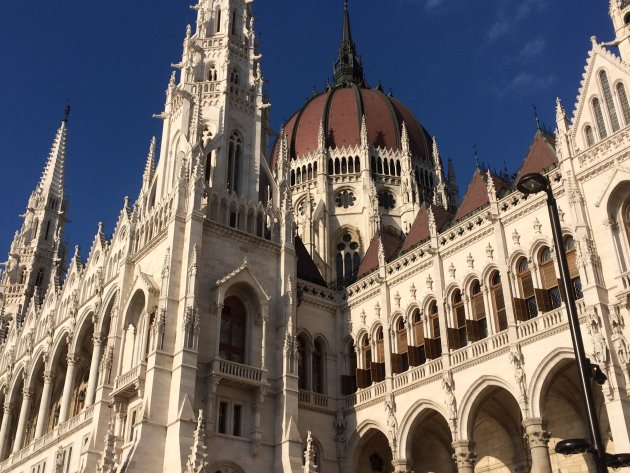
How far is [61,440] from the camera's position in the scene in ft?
113

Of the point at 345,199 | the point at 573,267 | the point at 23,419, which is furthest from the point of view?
the point at 345,199

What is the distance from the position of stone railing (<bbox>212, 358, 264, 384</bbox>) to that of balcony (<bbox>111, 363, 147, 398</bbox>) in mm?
2820

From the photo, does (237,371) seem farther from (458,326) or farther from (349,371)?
(458,326)

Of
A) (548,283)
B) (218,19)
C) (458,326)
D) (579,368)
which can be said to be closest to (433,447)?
(458,326)

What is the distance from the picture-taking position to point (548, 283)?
83.6 ft

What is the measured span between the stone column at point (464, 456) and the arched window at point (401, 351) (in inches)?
204

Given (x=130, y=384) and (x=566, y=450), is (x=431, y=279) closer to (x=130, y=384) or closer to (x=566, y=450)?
(x=130, y=384)

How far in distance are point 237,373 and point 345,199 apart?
2322 centimetres

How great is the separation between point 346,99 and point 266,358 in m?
30.7

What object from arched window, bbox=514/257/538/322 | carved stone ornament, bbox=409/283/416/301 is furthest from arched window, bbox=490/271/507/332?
carved stone ornament, bbox=409/283/416/301

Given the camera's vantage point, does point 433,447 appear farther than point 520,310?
Yes

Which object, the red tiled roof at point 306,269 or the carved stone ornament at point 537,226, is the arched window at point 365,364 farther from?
the carved stone ornament at point 537,226

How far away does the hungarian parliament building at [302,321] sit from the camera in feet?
80.1

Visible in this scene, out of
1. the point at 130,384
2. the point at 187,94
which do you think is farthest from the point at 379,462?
the point at 187,94
